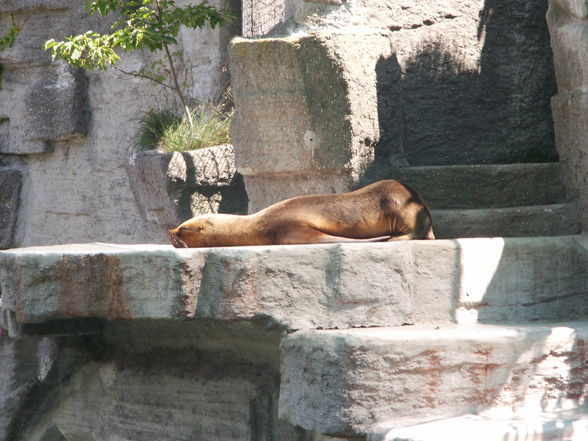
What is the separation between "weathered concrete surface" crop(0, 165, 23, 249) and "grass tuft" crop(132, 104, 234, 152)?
193cm

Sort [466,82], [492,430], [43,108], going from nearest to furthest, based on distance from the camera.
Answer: [492,430], [466,82], [43,108]

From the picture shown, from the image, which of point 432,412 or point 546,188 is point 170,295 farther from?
point 546,188

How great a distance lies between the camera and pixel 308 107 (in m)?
4.32

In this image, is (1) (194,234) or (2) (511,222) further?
(2) (511,222)

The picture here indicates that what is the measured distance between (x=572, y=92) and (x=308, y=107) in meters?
1.09

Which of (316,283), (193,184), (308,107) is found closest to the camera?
(316,283)

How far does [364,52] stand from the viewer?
4328 mm

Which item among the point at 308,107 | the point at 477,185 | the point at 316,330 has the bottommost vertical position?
the point at 316,330

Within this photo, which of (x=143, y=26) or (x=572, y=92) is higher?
(x=143, y=26)

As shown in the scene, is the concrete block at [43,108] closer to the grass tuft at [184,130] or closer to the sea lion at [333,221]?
the grass tuft at [184,130]

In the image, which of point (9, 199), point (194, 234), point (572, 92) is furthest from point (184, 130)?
point (572, 92)

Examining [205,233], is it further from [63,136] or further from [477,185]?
[63,136]

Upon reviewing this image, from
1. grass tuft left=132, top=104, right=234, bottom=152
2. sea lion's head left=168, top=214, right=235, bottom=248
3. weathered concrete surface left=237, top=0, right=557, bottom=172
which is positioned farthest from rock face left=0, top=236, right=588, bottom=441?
grass tuft left=132, top=104, right=234, bottom=152

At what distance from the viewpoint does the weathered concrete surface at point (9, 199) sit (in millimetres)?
8375
